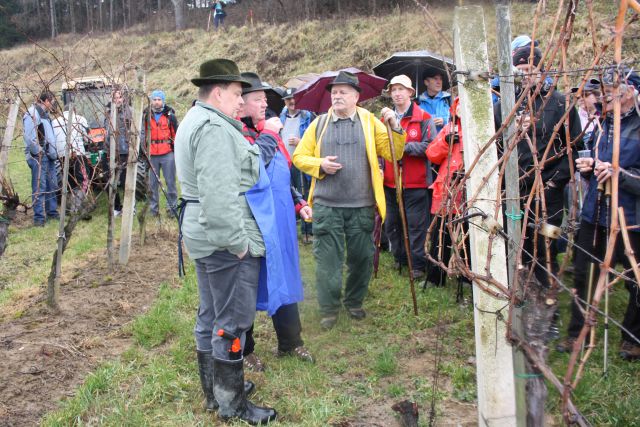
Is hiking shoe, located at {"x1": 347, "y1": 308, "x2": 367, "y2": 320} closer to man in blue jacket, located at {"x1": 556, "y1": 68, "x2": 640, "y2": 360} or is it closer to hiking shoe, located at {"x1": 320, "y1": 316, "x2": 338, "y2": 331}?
hiking shoe, located at {"x1": 320, "y1": 316, "x2": 338, "y2": 331}

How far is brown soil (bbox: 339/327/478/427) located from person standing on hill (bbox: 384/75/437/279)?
195 centimetres

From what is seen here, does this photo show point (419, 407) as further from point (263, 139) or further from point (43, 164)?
point (43, 164)

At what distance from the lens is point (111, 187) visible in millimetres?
6398

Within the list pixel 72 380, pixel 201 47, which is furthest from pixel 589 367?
pixel 201 47

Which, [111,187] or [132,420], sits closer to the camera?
[132,420]

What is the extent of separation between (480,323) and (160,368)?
2.48 metres

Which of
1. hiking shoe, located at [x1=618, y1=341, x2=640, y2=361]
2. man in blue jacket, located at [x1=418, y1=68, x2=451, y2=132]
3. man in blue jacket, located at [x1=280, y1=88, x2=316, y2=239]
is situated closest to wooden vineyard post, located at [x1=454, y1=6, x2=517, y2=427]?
hiking shoe, located at [x1=618, y1=341, x2=640, y2=361]

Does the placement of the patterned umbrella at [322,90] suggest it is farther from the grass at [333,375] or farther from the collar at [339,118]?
the grass at [333,375]

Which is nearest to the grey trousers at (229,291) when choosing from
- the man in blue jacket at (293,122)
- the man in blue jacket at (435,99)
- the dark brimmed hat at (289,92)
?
the man in blue jacket at (435,99)

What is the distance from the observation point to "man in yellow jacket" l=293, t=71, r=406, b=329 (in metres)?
4.82

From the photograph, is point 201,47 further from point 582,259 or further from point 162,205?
point 582,259

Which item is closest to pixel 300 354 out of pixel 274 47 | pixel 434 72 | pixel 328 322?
pixel 328 322

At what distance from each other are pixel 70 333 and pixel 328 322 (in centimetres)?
222

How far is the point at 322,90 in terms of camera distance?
7.22m
